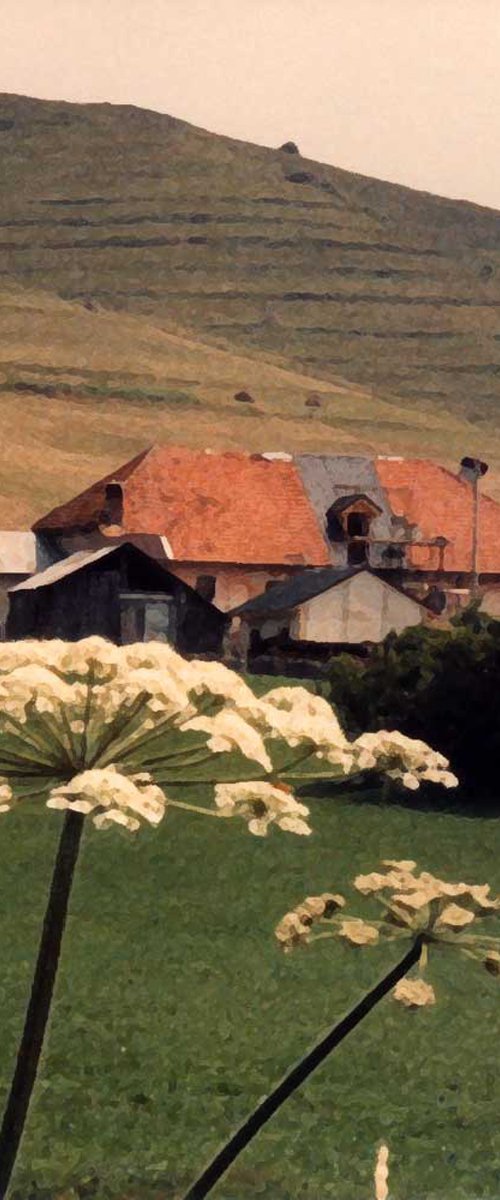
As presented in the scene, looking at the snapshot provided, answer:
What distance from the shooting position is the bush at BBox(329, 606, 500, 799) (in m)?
42.4

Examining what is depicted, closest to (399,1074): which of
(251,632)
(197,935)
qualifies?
(197,935)

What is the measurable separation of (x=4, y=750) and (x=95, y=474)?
18909cm

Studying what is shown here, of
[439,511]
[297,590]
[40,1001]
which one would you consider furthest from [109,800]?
[439,511]

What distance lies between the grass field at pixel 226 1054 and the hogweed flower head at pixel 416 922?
8.43m

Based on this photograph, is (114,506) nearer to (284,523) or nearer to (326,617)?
(284,523)

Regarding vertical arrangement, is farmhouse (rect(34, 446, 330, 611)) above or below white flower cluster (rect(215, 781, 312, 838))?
below

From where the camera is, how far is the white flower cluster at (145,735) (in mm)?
5340

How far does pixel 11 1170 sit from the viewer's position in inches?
189

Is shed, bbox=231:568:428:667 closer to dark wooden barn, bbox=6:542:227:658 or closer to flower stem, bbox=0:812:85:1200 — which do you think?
dark wooden barn, bbox=6:542:227:658

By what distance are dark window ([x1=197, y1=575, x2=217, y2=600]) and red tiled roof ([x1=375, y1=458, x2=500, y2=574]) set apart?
9068mm

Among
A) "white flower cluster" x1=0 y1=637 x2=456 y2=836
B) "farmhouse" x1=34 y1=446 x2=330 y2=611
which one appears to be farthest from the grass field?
"farmhouse" x1=34 y1=446 x2=330 y2=611

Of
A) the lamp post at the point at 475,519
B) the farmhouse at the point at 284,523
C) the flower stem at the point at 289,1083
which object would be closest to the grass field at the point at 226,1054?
the flower stem at the point at 289,1083

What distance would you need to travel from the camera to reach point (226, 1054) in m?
19.2

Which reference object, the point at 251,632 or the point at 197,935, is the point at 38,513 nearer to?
the point at 251,632
